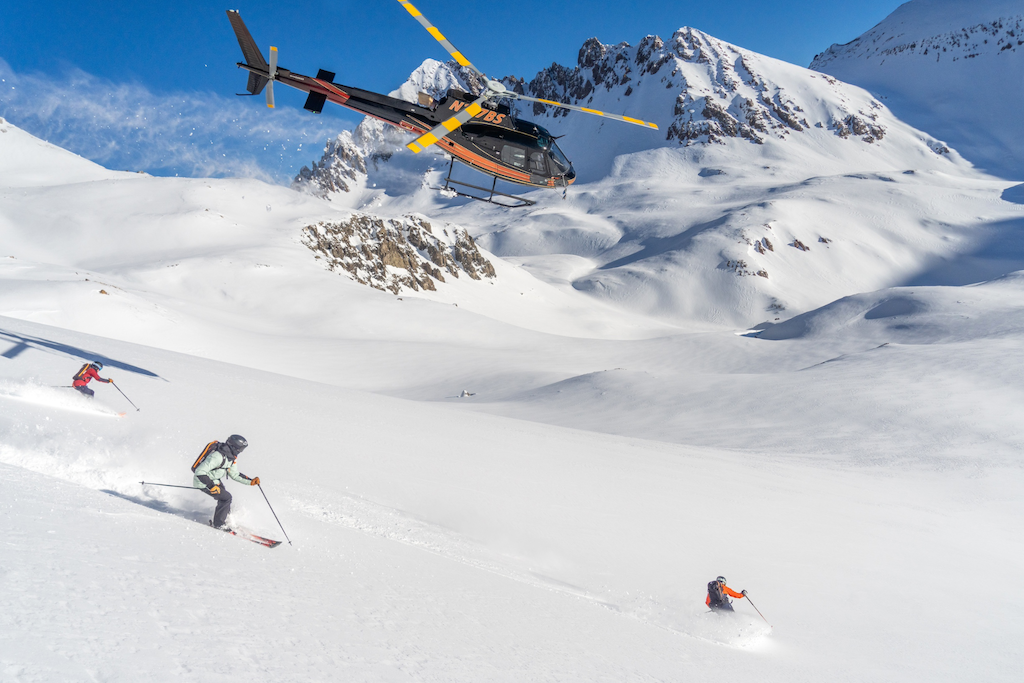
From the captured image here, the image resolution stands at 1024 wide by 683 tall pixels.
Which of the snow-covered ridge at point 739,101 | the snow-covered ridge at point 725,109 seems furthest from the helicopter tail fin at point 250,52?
the snow-covered ridge at point 739,101

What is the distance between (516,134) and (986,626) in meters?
18.2

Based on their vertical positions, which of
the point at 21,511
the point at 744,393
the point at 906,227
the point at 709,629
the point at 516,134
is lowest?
the point at 709,629

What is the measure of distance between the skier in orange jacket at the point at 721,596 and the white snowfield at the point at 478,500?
0.21m

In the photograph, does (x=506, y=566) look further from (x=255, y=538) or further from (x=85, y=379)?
(x=85, y=379)

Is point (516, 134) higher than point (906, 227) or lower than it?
lower

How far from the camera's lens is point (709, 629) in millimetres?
8016

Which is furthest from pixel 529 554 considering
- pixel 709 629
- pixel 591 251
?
pixel 591 251

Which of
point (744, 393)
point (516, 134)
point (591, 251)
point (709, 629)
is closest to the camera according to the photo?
point (709, 629)

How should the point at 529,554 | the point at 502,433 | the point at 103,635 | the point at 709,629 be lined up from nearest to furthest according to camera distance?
1. the point at 103,635
2. the point at 709,629
3. the point at 529,554
4. the point at 502,433

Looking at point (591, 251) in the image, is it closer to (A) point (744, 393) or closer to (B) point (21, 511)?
(A) point (744, 393)

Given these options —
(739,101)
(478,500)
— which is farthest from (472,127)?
(739,101)

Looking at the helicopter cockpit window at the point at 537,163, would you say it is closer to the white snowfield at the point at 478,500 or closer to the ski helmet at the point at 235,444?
the white snowfield at the point at 478,500

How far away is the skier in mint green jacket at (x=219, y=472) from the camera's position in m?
7.59

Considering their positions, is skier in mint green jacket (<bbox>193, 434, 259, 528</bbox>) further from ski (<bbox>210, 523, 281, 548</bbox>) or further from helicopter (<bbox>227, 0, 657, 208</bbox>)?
helicopter (<bbox>227, 0, 657, 208</bbox>)
